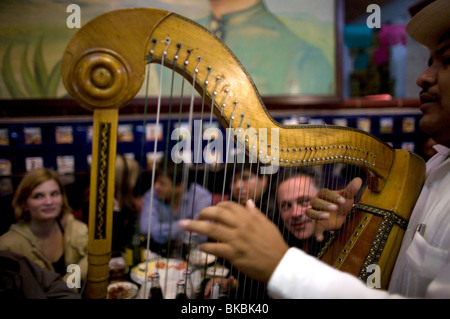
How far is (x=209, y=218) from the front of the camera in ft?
2.25

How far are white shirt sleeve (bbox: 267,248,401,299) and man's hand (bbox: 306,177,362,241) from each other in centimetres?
42

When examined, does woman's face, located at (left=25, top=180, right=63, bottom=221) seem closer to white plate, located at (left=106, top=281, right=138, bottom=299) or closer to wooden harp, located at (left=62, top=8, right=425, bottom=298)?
white plate, located at (left=106, top=281, right=138, bottom=299)

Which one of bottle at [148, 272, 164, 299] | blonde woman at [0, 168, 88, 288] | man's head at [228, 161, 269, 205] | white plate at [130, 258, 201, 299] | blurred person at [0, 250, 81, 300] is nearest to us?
man's head at [228, 161, 269, 205]

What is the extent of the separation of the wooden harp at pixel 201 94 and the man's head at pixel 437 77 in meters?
0.21

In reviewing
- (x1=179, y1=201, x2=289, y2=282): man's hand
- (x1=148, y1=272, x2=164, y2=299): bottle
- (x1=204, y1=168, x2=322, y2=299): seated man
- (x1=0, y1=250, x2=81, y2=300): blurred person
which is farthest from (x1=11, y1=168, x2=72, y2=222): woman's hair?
(x1=179, y1=201, x2=289, y2=282): man's hand

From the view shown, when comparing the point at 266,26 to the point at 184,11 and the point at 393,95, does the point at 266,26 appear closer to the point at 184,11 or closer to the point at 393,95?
the point at 184,11

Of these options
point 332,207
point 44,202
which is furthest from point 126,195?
point 332,207

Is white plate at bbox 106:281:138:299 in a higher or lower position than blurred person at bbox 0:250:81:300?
lower

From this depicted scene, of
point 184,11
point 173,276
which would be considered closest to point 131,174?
point 173,276

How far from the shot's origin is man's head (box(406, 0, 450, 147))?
90cm

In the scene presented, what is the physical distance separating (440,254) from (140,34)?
41.3 inches

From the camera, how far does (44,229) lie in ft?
6.61

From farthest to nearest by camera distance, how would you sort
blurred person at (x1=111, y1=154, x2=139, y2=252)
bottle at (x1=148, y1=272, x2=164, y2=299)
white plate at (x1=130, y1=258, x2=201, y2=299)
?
blurred person at (x1=111, y1=154, x2=139, y2=252) → white plate at (x1=130, y1=258, x2=201, y2=299) → bottle at (x1=148, y1=272, x2=164, y2=299)

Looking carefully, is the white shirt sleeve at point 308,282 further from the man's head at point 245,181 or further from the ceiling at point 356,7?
the ceiling at point 356,7
